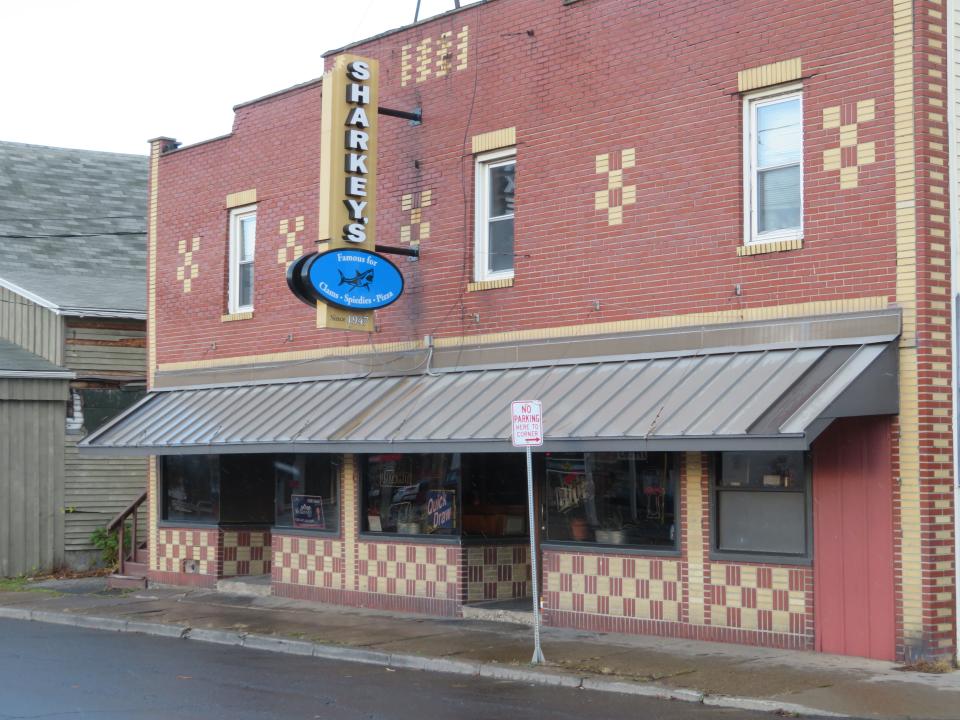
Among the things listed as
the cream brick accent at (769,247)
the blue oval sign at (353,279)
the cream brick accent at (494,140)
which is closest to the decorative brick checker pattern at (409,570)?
the blue oval sign at (353,279)

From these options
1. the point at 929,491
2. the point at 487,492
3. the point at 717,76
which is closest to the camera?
the point at 929,491

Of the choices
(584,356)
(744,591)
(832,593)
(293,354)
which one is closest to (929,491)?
(832,593)

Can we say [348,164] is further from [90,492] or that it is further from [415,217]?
[90,492]

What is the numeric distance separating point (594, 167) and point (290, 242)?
5.78m

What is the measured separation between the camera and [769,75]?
13.5 m

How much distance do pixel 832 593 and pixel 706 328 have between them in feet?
9.96

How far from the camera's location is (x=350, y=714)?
10.3m

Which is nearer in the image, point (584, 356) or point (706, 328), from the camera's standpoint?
point (706, 328)

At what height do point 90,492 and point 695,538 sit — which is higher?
point 695,538

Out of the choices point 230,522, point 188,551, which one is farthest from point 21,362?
point 230,522

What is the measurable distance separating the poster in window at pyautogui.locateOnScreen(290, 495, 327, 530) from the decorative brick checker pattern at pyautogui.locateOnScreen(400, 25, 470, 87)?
5.99 meters

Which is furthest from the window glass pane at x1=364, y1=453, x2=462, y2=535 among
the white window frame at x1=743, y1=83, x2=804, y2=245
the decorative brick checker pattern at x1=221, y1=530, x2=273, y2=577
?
the white window frame at x1=743, y1=83, x2=804, y2=245

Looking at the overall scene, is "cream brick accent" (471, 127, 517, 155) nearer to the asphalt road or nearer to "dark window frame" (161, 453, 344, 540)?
"dark window frame" (161, 453, 344, 540)

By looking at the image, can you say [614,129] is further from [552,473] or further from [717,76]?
[552,473]
